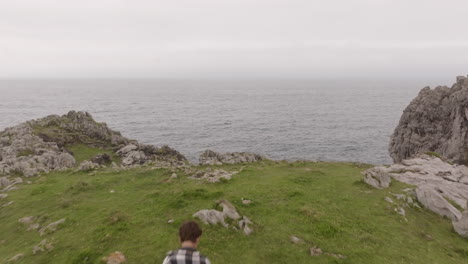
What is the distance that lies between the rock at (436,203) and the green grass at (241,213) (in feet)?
2.56

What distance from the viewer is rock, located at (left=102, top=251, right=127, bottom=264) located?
48.3ft

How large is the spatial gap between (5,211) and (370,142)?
265ft

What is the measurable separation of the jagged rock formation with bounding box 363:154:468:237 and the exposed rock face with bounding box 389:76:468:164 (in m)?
12.8

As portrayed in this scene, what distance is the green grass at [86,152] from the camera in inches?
1842

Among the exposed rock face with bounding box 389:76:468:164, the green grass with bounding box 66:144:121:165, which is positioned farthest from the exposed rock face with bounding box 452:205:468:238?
the green grass with bounding box 66:144:121:165

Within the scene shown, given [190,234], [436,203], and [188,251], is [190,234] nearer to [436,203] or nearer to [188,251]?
[188,251]

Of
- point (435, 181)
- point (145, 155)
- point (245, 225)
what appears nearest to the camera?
point (245, 225)

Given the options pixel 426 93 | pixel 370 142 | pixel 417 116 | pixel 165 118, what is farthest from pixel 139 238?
pixel 165 118

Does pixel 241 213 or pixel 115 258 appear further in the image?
pixel 241 213

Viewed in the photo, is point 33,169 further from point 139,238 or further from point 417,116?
point 417,116

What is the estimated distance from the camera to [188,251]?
8.48 metres

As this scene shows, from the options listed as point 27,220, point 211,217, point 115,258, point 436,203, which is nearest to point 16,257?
point 27,220

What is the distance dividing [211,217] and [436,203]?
16.4 metres

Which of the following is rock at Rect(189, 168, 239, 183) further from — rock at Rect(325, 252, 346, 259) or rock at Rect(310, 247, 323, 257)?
rock at Rect(325, 252, 346, 259)
